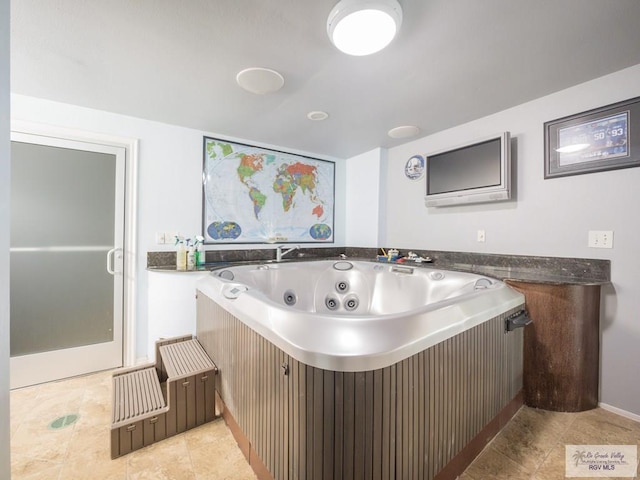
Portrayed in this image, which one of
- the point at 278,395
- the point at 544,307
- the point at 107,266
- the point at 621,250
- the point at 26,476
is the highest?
the point at 621,250

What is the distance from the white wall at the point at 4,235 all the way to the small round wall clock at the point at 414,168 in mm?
2695

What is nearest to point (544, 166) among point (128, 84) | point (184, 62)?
point (184, 62)

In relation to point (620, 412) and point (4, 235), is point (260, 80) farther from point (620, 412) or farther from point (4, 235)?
point (620, 412)

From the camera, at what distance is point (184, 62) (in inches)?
59.7

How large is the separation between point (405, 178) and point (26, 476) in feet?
10.4

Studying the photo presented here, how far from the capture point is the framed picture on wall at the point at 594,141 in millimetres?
1514

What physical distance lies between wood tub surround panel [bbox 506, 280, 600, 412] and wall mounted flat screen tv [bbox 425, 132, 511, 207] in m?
0.77

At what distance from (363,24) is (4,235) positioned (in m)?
1.41

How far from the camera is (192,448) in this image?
4.18ft

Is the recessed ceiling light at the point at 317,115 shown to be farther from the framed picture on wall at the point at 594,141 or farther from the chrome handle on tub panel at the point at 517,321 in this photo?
the chrome handle on tub panel at the point at 517,321

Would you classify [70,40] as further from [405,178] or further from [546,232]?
[546,232]

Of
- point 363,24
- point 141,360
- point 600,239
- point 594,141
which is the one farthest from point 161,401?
point 594,141

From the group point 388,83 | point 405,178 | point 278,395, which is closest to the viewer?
point 278,395

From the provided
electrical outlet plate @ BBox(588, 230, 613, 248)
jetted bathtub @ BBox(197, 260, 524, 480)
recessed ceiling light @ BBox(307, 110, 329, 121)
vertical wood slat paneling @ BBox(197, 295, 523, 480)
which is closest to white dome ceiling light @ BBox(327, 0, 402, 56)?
recessed ceiling light @ BBox(307, 110, 329, 121)
